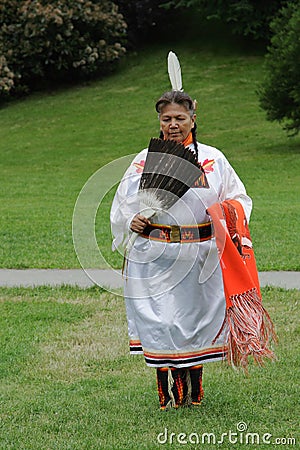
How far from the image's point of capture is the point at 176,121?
5.03 metres

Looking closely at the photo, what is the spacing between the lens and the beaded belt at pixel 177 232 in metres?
4.97

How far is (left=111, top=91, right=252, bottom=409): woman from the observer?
4.98 meters

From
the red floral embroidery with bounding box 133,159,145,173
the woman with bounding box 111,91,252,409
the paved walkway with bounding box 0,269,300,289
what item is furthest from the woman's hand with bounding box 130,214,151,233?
the paved walkway with bounding box 0,269,300,289

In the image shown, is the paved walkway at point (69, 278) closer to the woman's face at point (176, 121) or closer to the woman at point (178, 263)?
the woman at point (178, 263)

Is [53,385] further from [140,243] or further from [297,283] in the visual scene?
[297,283]

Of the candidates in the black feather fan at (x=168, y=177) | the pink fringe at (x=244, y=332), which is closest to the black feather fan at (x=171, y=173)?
the black feather fan at (x=168, y=177)

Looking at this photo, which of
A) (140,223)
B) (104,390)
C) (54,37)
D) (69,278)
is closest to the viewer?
(140,223)

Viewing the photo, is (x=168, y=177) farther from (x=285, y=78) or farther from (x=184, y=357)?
(x=285, y=78)

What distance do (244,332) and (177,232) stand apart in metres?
0.69

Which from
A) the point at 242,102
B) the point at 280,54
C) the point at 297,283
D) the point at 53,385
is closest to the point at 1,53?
the point at 242,102

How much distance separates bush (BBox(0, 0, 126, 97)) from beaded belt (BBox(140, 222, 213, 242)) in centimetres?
2595

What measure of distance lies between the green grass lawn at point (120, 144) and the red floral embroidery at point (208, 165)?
472 cm

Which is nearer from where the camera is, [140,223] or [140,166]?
[140,223]

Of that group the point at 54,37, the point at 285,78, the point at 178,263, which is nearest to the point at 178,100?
the point at 178,263
